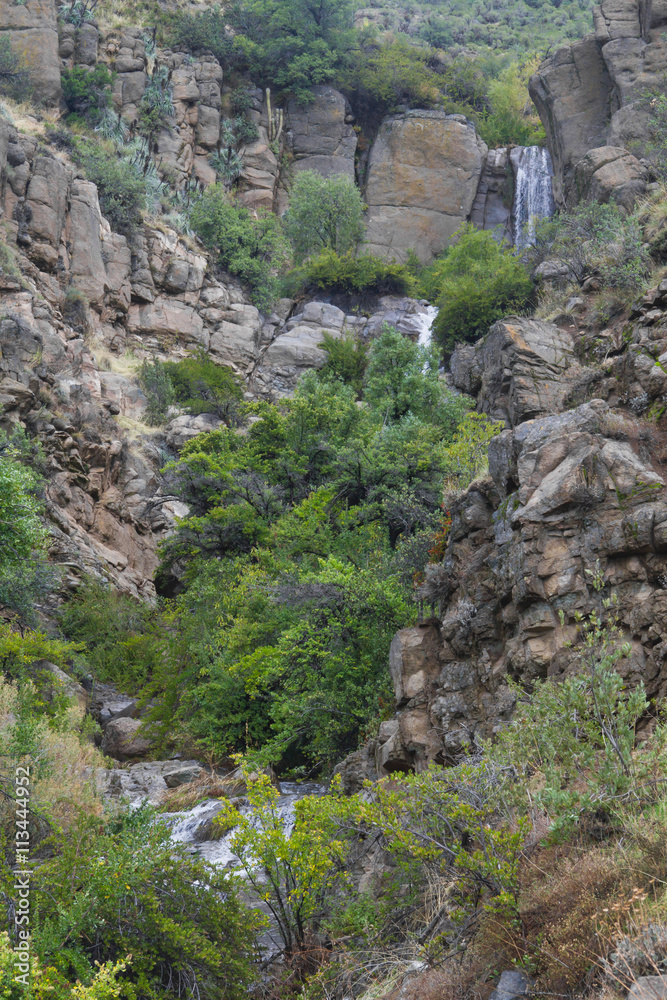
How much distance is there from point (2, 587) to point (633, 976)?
16.8 metres

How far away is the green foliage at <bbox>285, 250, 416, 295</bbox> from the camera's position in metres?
36.2

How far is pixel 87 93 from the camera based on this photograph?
37938mm

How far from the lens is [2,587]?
682 inches

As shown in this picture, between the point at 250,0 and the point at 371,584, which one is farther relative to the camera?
the point at 250,0

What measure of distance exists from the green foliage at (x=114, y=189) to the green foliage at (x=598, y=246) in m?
18.4

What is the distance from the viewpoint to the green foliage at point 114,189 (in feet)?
109

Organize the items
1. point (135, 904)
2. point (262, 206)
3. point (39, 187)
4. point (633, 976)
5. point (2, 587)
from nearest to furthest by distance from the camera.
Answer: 1. point (633, 976)
2. point (135, 904)
3. point (2, 587)
4. point (39, 187)
5. point (262, 206)

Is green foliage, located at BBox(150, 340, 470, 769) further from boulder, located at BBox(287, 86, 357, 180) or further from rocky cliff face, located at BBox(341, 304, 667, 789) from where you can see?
boulder, located at BBox(287, 86, 357, 180)

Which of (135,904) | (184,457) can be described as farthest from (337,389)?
(135,904)

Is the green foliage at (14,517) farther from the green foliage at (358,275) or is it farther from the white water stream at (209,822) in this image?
the green foliage at (358,275)

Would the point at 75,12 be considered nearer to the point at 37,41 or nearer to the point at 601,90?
the point at 37,41

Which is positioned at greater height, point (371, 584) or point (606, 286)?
point (606, 286)

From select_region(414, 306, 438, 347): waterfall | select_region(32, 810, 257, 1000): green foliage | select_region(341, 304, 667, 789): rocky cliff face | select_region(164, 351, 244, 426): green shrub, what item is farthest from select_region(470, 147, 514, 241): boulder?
select_region(32, 810, 257, 1000): green foliage

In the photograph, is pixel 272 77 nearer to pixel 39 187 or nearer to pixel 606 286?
pixel 39 187
